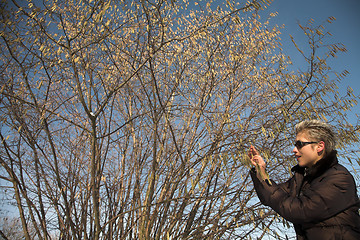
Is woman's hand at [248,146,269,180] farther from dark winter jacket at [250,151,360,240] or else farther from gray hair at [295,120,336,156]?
gray hair at [295,120,336,156]

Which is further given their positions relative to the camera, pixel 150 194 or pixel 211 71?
pixel 211 71

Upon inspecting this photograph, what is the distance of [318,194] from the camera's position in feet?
3.53

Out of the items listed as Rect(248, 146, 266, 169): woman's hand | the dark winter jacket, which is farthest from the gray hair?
Rect(248, 146, 266, 169): woman's hand

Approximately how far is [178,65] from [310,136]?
203 centimetres

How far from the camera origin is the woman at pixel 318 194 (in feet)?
3.47

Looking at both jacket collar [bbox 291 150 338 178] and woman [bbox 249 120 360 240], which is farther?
jacket collar [bbox 291 150 338 178]

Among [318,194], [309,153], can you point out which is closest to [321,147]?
[309,153]

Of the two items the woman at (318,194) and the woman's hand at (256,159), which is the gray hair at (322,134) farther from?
the woman's hand at (256,159)

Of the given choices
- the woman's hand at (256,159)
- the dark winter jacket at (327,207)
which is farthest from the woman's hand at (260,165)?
the dark winter jacket at (327,207)

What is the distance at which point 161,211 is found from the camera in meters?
3.03

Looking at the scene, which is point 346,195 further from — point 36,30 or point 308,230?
point 36,30

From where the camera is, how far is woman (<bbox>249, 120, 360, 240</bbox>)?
106 cm

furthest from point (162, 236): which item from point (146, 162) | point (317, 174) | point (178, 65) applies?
point (317, 174)

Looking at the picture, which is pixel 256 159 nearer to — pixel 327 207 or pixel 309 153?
pixel 309 153
